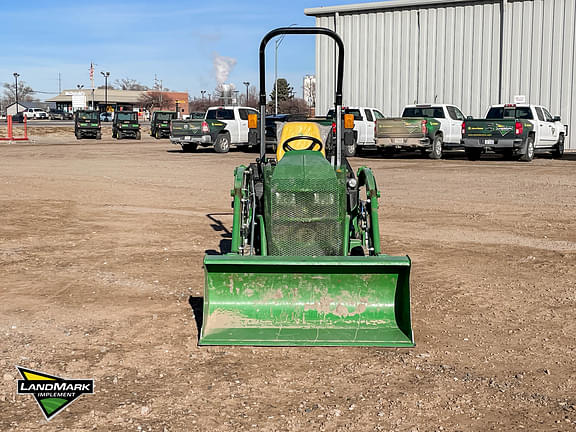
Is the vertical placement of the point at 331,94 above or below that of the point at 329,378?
above

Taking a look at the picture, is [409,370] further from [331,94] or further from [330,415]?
[331,94]

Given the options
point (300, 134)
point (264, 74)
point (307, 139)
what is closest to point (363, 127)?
point (300, 134)

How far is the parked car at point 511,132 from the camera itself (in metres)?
23.4

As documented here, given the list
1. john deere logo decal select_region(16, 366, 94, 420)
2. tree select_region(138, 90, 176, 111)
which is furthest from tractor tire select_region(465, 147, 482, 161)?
tree select_region(138, 90, 176, 111)

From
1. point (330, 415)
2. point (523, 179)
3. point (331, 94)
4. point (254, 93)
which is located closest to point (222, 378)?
point (330, 415)

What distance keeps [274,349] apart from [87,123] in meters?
42.6

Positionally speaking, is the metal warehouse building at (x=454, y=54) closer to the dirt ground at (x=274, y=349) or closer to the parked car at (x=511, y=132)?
the parked car at (x=511, y=132)

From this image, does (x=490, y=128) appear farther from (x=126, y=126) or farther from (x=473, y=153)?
(x=126, y=126)

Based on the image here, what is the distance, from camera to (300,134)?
8.12 metres

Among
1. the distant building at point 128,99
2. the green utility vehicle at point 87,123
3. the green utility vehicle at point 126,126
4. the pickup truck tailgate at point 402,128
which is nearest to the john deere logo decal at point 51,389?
the pickup truck tailgate at point 402,128

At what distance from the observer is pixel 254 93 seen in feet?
412

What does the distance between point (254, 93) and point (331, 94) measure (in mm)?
92637

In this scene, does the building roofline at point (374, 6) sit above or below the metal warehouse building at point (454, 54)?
above

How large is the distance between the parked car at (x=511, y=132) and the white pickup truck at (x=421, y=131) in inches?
43.2
